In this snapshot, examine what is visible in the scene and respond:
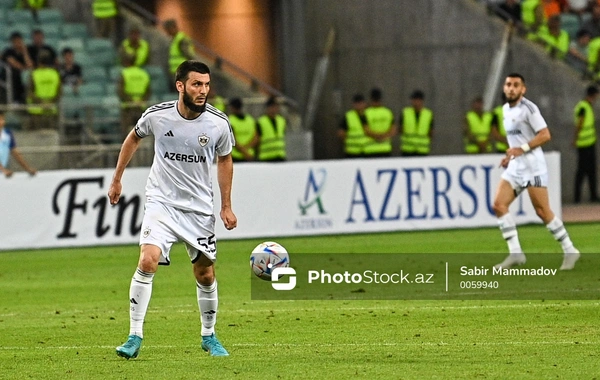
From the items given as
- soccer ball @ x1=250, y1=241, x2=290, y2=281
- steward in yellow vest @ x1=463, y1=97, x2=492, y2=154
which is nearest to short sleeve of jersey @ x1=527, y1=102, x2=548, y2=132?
soccer ball @ x1=250, y1=241, x2=290, y2=281

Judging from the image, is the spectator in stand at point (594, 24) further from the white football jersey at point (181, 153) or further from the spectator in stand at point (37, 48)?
the white football jersey at point (181, 153)

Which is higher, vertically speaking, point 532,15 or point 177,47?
point 532,15

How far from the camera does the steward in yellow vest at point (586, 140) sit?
26.2 meters

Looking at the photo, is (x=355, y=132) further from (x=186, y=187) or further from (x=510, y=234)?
(x=186, y=187)

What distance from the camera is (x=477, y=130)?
25656 millimetres

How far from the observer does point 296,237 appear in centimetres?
2092

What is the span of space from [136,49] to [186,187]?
17303 mm

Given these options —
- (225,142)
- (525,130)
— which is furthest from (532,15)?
(225,142)

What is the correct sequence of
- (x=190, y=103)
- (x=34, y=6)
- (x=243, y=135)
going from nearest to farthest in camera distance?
(x=190, y=103), (x=243, y=135), (x=34, y=6)

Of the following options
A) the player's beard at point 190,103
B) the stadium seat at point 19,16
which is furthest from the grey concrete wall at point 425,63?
the player's beard at point 190,103

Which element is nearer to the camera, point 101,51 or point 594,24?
point 101,51

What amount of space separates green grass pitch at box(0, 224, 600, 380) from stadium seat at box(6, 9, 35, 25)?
1121cm

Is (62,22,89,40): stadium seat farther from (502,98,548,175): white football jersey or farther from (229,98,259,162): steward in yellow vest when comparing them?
(502,98,548,175): white football jersey

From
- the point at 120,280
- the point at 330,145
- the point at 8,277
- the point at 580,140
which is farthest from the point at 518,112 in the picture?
the point at 330,145
